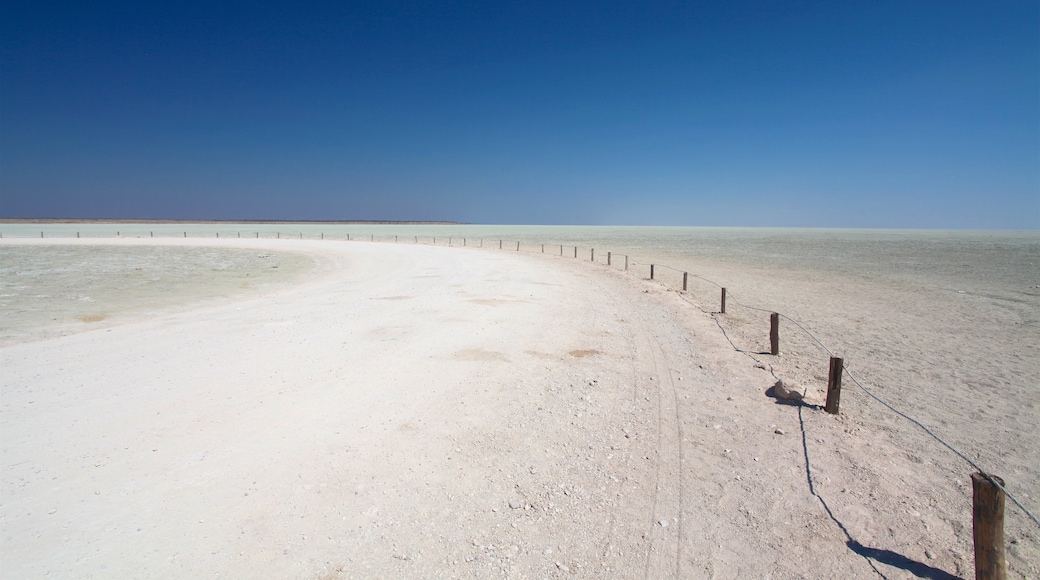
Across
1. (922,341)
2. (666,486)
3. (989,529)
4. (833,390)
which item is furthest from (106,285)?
(922,341)

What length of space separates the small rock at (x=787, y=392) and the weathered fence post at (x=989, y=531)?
10.9 ft

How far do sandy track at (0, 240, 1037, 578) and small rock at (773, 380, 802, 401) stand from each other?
0.19 metres

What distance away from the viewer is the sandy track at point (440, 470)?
3.33 m

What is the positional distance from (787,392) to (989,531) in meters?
3.38

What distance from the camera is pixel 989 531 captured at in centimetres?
303

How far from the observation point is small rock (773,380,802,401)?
20.7 feet

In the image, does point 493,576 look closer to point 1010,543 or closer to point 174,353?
point 1010,543

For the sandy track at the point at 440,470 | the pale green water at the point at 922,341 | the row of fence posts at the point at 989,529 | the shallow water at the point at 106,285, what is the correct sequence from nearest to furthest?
1. the row of fence posts at the point at 989,529
2. the sandy track at the point at 440,470
3. the pale green water at the point at 922,341
4. the shallow water at the point at 106,285


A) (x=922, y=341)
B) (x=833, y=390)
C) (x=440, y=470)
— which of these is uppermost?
(x=833, y=390)

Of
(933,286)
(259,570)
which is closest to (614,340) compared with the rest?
(259,570)

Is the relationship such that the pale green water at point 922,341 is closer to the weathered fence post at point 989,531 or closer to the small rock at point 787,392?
the small rock at point 787,392

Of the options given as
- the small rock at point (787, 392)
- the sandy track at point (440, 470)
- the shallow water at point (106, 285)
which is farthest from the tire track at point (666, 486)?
the shallow water at point (106, 285)

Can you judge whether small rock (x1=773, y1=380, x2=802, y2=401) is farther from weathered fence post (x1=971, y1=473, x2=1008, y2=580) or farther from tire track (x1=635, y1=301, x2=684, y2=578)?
weathered fence post (x1=971, y1=473, x2=1008, y2=580)

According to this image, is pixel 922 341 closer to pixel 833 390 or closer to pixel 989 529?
pixel 833 390
